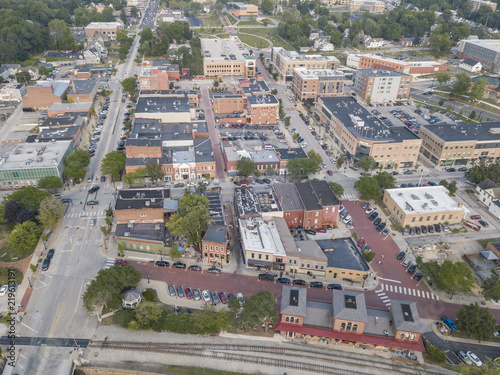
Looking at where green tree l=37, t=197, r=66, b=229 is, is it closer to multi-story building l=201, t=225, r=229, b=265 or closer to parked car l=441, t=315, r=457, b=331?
multi-story building l=201, t=225, r=229, b=265

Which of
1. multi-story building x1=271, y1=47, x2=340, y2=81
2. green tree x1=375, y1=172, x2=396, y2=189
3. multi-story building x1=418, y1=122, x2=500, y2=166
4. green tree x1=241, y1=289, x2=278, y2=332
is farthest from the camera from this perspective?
multi-story building x1=271, y1=47, x2=340, y2=81

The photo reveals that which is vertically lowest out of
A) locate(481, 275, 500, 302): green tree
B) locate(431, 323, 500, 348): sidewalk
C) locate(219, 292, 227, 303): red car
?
locate(431, 323, 500, 348): sidewalk

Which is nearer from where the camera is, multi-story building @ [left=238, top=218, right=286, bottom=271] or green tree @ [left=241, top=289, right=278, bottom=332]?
green tree @ [left=241, top=289, right=278, bottom=332]

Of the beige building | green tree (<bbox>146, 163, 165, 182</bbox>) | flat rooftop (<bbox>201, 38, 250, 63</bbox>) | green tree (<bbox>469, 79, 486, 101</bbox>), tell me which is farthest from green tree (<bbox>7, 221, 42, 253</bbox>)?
green tree (<bbox>469, 79, 486, 101</bbox>)

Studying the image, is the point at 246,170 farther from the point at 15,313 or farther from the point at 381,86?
the point at 381,86

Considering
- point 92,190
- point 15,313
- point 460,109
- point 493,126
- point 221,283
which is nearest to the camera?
point 15,313

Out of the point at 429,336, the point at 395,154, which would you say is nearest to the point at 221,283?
the point at 429,336

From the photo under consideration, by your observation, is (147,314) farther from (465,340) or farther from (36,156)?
(36,156)
